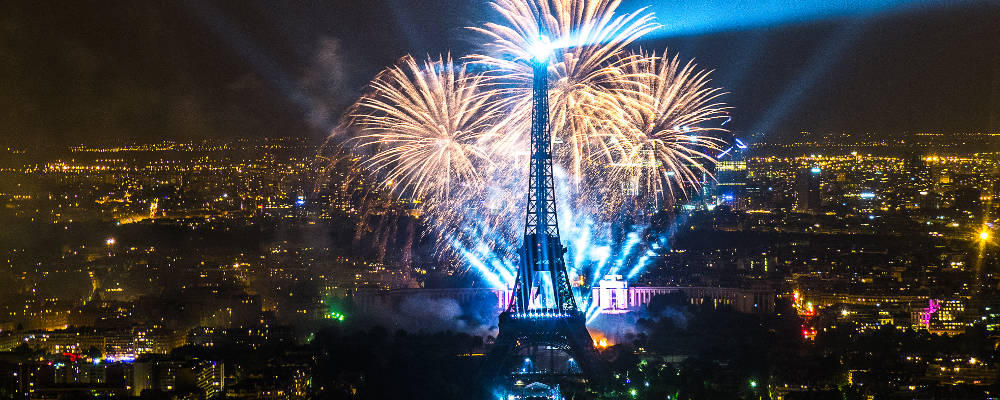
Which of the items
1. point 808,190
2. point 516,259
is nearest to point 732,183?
point 808,190

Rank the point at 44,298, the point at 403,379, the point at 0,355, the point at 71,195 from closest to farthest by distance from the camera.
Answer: the point at 403,379
the point at 0,355
the point at 44,298
the point at 71,195

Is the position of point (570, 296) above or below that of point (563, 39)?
below

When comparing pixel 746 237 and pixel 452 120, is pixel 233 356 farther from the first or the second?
pixel 746 237

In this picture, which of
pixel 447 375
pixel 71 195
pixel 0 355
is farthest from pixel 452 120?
pixel 71 195

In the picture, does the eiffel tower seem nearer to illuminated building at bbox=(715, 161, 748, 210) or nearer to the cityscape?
the cityscape

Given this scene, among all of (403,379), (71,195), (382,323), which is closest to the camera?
(403,379)

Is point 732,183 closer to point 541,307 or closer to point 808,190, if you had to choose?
point 808,190

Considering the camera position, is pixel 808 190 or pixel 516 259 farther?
pixel 808 190

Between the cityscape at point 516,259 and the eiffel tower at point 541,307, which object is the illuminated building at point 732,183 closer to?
the cityscape at point 516,259

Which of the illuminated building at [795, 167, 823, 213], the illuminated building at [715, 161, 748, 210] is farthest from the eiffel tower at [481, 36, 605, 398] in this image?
the illuminated building at [795, 167, 823, 213]
